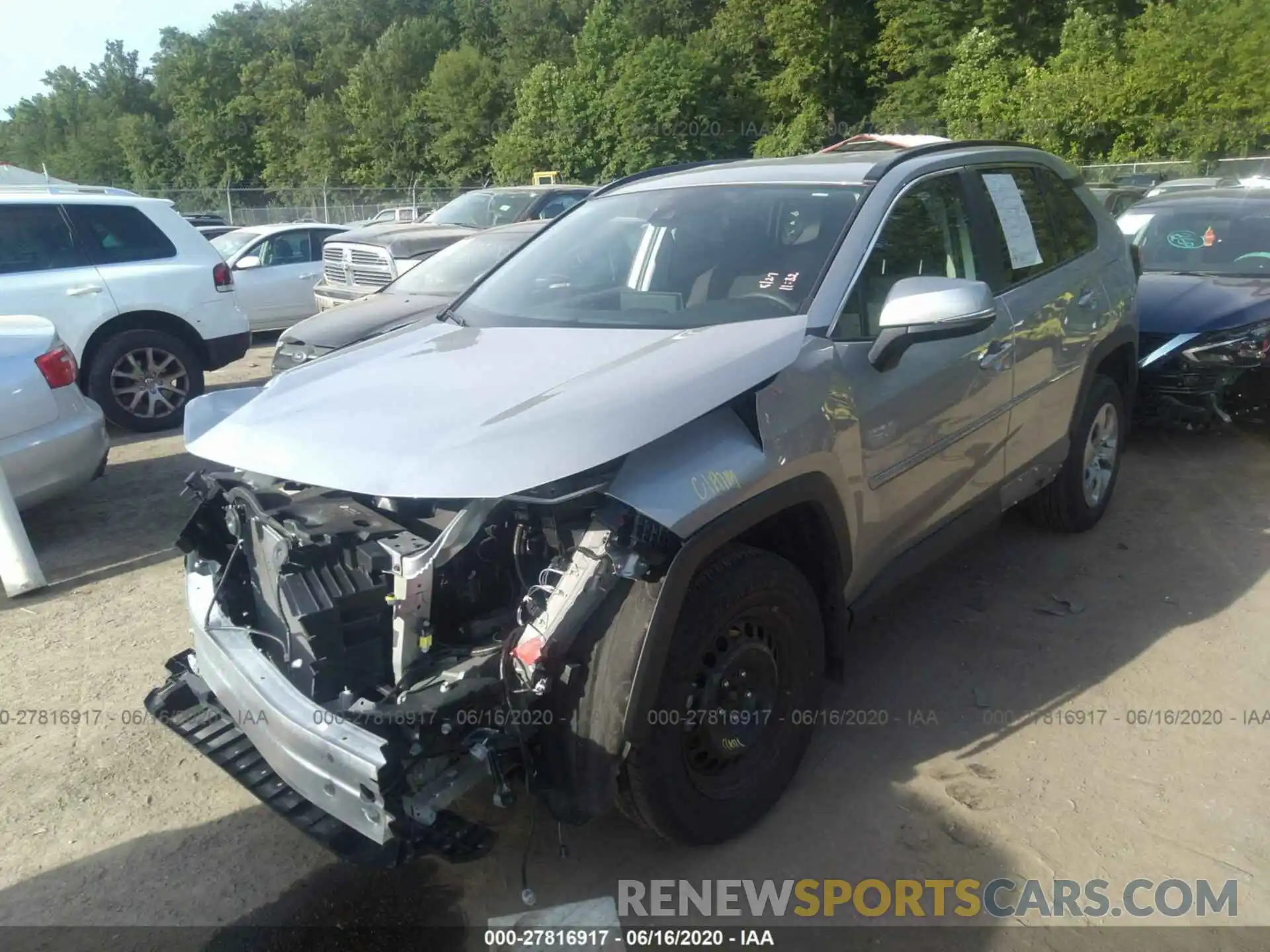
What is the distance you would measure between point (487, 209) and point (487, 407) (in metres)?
10.4

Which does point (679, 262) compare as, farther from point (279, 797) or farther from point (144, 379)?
point (144, 379)

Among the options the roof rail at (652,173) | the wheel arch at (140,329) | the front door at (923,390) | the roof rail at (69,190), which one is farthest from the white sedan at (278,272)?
the front door at (923,390)

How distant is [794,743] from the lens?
302 cm

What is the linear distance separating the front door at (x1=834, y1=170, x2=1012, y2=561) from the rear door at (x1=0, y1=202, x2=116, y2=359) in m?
6.60

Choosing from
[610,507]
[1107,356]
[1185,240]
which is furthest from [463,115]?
[610,507]

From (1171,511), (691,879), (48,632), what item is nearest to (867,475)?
(691,879)

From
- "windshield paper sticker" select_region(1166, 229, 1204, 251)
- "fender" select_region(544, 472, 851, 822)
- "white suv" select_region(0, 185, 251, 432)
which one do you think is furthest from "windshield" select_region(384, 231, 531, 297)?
"fender" select_region(544, 472, 851, 822)

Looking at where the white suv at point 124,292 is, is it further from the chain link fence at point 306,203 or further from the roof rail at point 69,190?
the chain link fence at point 306,203

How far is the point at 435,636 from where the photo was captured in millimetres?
2566

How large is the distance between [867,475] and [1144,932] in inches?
57.9

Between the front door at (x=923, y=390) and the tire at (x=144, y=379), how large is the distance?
21.6 ft

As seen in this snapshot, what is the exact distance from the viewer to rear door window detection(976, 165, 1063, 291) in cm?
398

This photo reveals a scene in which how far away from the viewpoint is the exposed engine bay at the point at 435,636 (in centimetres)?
227

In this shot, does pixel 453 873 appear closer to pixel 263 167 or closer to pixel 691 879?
pixel 691 879
